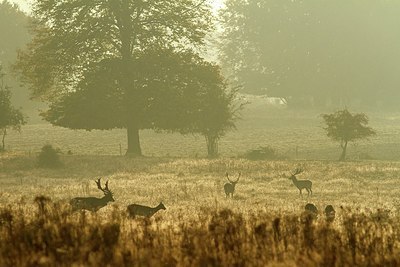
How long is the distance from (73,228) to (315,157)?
38.8 metres

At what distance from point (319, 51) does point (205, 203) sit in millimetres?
61550

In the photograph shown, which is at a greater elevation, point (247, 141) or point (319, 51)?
point (319, 51)

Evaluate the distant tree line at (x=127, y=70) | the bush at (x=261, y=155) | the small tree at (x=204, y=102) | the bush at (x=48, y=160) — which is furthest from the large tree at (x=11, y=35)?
the bush at (x=48, y=160)

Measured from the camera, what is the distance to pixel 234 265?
6906 millimetres

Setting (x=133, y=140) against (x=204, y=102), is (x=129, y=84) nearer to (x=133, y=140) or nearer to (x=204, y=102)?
(x=133, y=140)

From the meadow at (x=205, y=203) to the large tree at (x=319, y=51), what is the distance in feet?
22.4

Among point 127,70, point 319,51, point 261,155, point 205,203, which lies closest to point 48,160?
point 127,70

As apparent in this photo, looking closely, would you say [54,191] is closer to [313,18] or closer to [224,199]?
[224,199]

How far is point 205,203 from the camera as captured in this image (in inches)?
835

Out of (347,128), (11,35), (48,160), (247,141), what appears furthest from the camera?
(11,35)

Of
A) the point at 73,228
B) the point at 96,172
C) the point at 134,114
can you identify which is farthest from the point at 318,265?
the point at 134,114

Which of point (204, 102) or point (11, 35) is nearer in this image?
point (204, 102)

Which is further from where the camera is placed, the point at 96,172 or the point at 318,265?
the point at 96,172

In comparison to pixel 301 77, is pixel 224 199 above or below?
below
